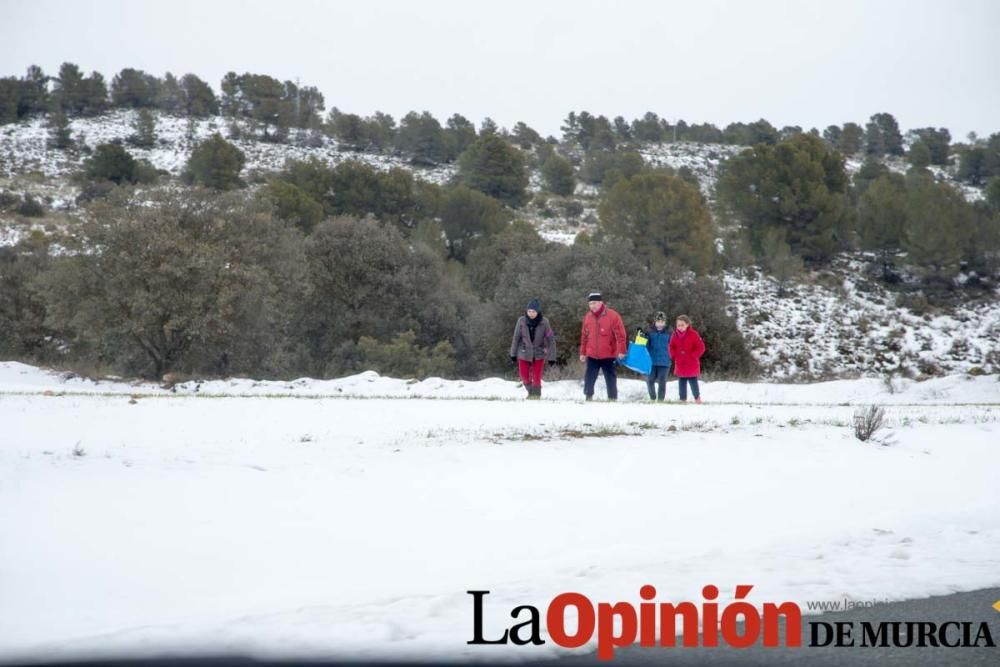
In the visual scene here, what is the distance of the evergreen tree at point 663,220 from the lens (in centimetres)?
4716

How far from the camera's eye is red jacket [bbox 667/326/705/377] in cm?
1658

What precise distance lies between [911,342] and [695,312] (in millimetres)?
13602

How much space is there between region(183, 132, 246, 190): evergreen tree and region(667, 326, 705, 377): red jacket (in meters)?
46.5

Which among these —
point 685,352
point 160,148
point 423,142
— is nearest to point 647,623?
point 685,352

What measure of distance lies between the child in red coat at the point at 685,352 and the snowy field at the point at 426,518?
5027mm

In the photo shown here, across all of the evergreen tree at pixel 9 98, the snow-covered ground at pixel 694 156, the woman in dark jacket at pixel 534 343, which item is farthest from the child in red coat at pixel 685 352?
the evergreen tree at pixel 9 98

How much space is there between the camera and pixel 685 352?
1662 centimetres

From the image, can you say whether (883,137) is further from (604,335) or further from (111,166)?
(604,335)

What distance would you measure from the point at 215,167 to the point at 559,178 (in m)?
25.9

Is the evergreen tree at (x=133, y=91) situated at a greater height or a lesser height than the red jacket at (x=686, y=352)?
greater

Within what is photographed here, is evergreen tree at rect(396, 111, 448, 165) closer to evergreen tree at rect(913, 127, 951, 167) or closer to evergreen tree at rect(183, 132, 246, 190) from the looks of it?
evergreen tree at rect(183, 132, 246, 190)

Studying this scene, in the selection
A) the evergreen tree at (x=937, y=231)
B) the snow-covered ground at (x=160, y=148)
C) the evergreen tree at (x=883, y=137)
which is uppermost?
the evergreen tree at (x=883, y=137)

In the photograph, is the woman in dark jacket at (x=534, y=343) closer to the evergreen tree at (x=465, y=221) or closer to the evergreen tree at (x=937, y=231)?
the evergreen tree at (x=465, y=221)

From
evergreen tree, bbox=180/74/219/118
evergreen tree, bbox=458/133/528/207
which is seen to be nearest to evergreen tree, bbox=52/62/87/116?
evergreen tree, bbox=180/74/219/118
